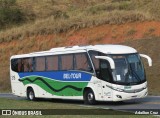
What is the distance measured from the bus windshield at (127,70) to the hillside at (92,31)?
14.3 metres

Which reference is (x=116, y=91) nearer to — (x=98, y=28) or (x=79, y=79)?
(x=79, y=79)

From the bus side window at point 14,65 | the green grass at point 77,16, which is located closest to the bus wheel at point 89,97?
the bus side window at point 14,65

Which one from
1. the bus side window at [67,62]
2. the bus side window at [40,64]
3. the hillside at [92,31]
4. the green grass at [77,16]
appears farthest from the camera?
the green grass at [77,16]

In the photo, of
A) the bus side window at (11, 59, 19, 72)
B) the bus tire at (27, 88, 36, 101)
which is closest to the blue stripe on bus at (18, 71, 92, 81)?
the bus tire at (27, 88, 36, 101)

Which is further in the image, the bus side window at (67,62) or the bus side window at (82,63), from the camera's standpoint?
the bus side window at (67,62)

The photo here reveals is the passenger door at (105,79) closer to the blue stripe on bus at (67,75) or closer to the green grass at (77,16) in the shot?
the blue stripe on bus at (67,75)

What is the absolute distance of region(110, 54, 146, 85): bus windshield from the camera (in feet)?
75.6

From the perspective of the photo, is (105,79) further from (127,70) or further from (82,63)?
(82,63)

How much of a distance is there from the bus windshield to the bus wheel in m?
1.84

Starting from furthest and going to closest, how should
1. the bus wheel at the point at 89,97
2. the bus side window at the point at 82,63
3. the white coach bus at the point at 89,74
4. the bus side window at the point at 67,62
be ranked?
1. the bus side window at the point at 67,62
2. the bus side window at the point at 82,63
3. the bus wheel at the point at 89,97
4. the white coach bus at the point at 89,74

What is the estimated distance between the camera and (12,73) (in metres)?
31.3

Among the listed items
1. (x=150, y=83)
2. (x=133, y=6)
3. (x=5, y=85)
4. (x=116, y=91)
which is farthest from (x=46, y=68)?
(x=133, y=6)

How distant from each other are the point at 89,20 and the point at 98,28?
7.74 feet

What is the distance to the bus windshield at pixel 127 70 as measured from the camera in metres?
23.0
